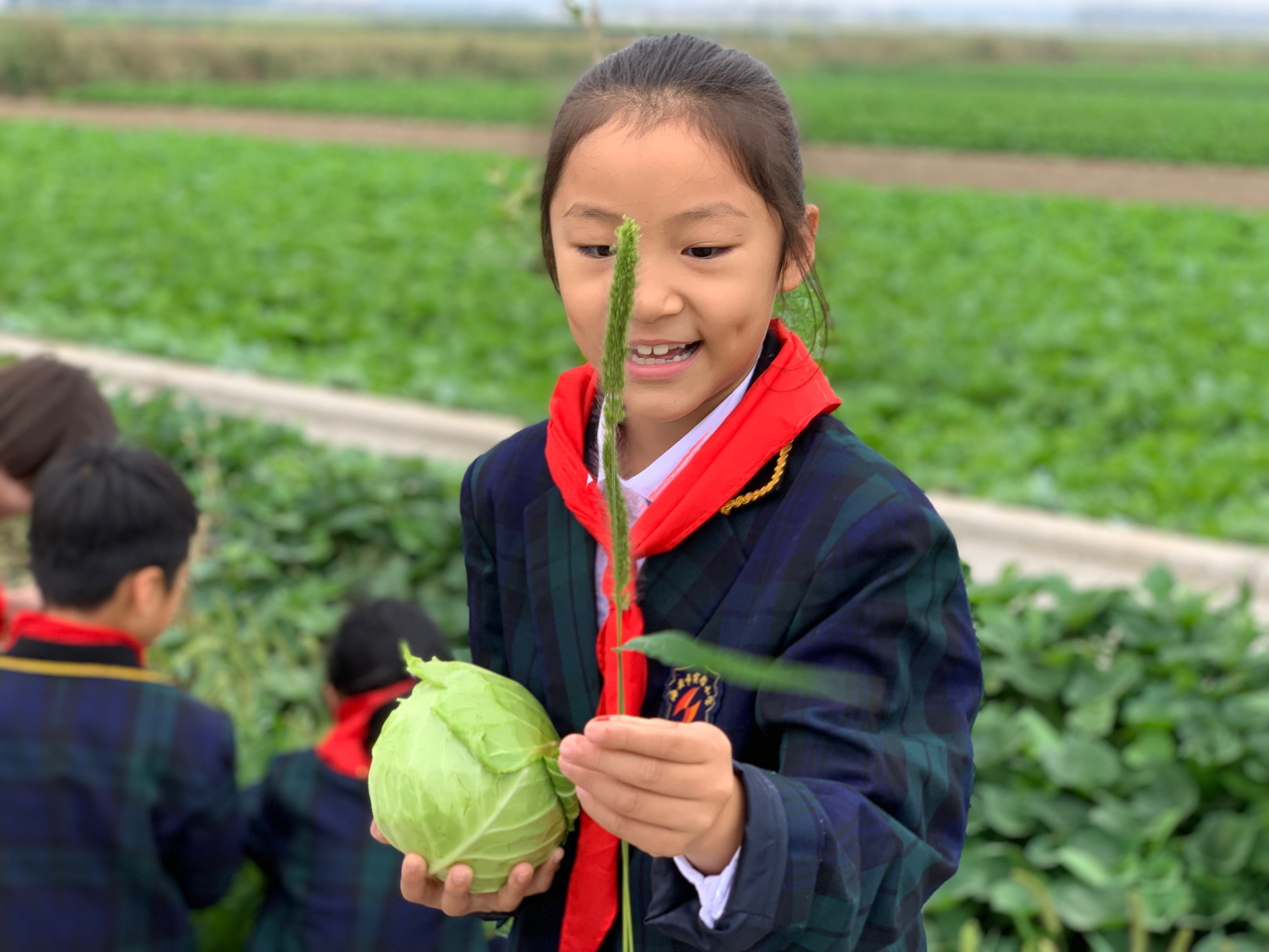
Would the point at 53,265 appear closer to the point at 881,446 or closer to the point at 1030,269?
the point at 881,446

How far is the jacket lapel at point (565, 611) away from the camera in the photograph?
3.79ft

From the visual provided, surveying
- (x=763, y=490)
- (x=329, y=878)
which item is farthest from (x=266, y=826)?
(x=763, y=490)

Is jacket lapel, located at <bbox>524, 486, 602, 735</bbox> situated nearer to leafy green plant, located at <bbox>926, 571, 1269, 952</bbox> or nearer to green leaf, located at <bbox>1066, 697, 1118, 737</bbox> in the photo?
leafy green plant, located at <bbox>926, 571, 1269, 952</bbox>

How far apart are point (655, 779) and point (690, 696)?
0.27m

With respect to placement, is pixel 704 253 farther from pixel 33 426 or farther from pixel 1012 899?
pixel 33 426

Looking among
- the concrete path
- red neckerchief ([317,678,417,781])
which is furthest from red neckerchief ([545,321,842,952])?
the concrete path

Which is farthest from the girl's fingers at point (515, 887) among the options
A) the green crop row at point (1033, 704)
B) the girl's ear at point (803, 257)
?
the green crop row at point (1033, 704)

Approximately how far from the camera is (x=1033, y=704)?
3.15 meters

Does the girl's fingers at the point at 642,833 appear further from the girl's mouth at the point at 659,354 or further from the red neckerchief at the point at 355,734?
the red neckerchief at the point at 355,734

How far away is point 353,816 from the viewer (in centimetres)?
221

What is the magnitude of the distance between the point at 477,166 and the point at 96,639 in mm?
15594

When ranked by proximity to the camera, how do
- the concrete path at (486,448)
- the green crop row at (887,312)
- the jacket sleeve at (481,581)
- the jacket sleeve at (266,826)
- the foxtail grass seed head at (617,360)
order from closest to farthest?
the foxtail grass seed head at (617,360)
the jacket sleeve at (481,581)
the jacket sleeve at (266,826)
the concrete path at (486,448)
the green crop row at (887,312)

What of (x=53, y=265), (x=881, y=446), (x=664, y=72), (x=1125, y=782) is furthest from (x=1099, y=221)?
(x=664, y=72)

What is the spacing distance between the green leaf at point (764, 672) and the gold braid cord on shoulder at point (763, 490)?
0.13 m
